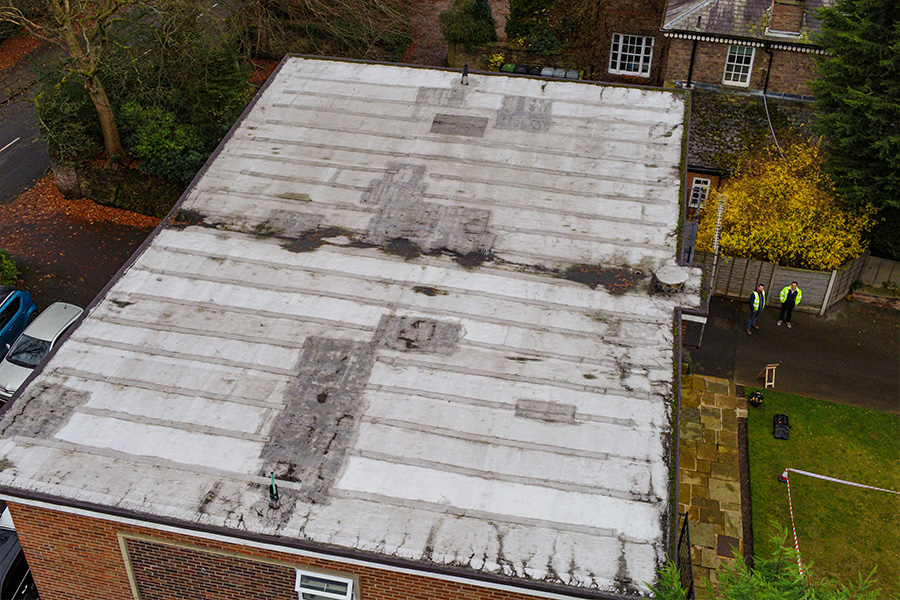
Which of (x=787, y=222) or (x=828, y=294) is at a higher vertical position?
(x=787, y=222)

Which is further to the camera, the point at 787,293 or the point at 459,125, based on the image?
the point at 787,293

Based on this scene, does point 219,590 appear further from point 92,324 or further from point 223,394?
point 92,324

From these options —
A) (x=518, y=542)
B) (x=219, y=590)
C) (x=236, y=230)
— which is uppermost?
(x=236, y=230)

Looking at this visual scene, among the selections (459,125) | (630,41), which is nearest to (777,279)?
(459,125)

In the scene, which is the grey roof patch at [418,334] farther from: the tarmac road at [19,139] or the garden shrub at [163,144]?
the tarmac road at [19,139]

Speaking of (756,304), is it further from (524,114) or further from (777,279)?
(524,114)

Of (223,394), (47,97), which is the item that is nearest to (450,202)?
(223,394)

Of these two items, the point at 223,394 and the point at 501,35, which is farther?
the point at 501,35

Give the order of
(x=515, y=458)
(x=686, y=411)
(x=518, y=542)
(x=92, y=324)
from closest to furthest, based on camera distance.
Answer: (x=518, y=542) → (x=515, y=458) → (x=92, y=324) → (x=686, y=411)
